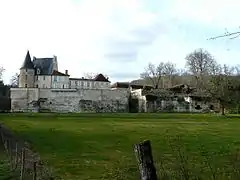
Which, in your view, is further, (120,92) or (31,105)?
(120,92)

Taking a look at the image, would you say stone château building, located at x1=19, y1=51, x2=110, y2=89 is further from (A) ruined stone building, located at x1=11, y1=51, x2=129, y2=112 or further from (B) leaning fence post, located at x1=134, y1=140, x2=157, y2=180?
(B) leaning fence post, located at x1=134, y1=140, x2=157, y2=180

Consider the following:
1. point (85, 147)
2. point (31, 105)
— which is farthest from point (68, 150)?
point (31, 105)

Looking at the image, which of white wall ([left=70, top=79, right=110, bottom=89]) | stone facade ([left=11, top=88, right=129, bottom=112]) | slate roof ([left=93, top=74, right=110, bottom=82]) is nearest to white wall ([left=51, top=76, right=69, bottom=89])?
white wall ([left=70, top=79, right=110, bottom=89])

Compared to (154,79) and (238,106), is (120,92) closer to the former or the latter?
(238,106)

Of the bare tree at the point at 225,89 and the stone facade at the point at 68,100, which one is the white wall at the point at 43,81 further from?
the bare tree at the point at 225,89

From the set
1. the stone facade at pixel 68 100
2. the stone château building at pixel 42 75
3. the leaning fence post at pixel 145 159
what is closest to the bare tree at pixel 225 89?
the stone facade at pixel 68 100

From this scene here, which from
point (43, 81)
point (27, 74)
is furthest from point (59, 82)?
point (27, 74)

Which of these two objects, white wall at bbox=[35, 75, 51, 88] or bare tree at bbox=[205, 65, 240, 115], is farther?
white wall at bbox=[35, 75, 51, 88]

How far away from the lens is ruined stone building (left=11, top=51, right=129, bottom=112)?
79312 mm

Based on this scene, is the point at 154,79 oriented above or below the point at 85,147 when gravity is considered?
above

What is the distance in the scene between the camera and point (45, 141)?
24797 millimetres

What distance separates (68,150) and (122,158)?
3840mm

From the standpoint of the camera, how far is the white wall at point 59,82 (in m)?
96.8

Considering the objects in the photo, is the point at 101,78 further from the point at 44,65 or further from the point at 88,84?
the point at 44,65
